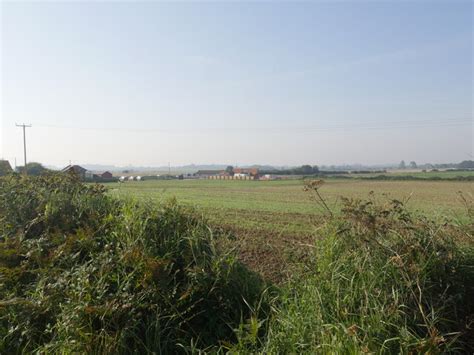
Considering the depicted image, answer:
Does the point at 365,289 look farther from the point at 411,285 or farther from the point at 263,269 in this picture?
the point at 263,269

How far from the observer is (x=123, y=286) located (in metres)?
4.15

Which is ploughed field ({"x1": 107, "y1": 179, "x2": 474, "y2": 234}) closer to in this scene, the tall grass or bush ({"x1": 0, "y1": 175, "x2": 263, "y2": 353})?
the tall grass

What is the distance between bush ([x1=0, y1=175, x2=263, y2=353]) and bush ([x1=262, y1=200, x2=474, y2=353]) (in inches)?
31.3

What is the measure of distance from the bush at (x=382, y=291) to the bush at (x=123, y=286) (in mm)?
794

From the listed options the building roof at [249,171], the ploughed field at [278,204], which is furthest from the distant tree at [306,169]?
the ploughed field at [278,204]

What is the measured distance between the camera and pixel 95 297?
4016 mm

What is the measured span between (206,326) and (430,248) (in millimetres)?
2547

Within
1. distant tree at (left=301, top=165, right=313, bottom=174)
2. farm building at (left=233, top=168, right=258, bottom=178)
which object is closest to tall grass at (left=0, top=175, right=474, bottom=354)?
farm building at (left=233, top=168, right=258, bottom=178)

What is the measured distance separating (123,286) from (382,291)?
2.76 metres

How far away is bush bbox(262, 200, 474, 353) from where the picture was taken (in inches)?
121

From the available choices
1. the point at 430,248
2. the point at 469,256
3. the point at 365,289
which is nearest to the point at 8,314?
the point at 365,289

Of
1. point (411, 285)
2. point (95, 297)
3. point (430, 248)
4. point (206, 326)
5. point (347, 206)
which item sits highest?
point (347, 206)

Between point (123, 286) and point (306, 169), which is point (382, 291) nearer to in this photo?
point (123, 286)

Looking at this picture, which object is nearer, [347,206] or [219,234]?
[347,206]
